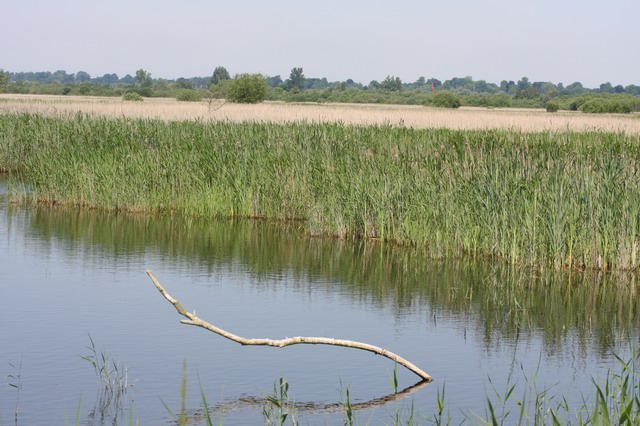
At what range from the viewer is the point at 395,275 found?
14078 mm

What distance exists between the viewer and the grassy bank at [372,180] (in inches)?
550

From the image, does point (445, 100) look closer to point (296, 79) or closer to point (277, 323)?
point (296, 79)

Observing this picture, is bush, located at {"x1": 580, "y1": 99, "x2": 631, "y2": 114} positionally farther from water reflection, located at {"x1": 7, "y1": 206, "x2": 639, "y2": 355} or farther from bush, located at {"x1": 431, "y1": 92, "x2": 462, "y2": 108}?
water reflection, located at {"x1": 7, "y1": 206, "x2": 639, "y2": 355}

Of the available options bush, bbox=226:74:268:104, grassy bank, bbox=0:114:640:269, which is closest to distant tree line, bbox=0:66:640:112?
bush, bbox=226:74:268:104

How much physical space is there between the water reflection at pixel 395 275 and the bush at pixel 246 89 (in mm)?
36146

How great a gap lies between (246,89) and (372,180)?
39114 millimetres

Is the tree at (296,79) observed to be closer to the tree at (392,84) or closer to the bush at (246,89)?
the tree at (392,84)

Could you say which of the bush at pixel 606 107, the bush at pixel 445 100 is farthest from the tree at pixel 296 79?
the bush at pixel 606 107

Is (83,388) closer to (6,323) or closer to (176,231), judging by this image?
(6,323)

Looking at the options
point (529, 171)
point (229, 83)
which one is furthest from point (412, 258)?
point (229, 83)

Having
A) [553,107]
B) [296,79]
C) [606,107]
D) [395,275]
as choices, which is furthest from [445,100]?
[395,275]

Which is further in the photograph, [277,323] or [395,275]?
[395,275]

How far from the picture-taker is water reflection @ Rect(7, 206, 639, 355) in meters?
11.5

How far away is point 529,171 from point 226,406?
8.53m
